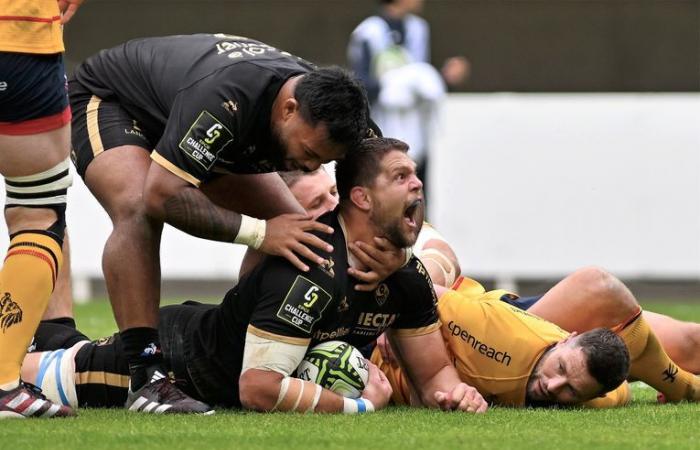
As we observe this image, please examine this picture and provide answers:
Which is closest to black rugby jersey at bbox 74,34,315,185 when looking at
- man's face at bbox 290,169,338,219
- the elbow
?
man's face at bbox 290,169,338,219

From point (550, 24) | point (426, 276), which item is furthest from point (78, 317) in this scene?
point (550, 24)

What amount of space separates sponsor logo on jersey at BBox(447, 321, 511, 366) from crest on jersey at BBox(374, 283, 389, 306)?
0.49 metres

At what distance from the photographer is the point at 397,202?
5781mm

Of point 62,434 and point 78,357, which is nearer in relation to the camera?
point 62,434

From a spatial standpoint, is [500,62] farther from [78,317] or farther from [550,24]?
[78,317]

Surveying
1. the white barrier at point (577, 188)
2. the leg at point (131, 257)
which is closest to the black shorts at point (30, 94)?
the leg at point (131, 257)

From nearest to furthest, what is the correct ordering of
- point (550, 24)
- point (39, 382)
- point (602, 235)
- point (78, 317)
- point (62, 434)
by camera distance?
point (62, 434) → point (39, 382) → point (78, 317) → point (602, 235) → point (550, 24)

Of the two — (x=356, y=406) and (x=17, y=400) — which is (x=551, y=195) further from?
(x=17, y=400)

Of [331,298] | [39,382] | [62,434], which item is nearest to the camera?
[62,434]

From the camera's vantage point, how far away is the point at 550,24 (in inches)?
623

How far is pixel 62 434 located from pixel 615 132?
896 centimetres

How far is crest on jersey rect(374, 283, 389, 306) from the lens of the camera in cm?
582

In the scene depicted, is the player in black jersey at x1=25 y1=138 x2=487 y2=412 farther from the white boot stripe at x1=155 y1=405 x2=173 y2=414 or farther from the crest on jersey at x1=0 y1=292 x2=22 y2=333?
the crest on jersey at x1=0 y1=292 x2=22 y2=333

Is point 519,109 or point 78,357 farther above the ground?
point 78,357
